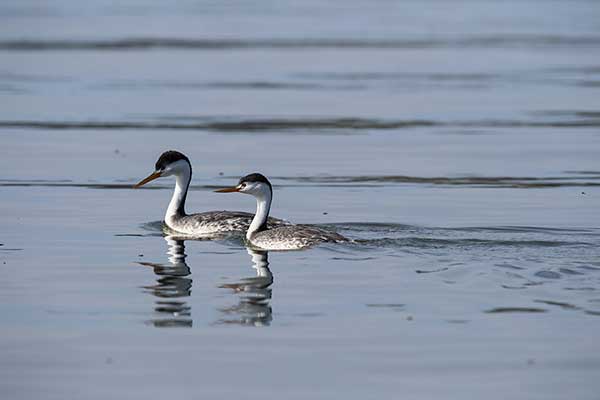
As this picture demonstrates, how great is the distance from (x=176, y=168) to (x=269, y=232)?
289 cm

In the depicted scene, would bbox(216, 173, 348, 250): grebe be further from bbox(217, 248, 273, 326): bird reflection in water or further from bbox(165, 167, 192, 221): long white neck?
bbox(165, 167, 192, 221): long white neck

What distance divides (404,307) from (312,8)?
219 feet

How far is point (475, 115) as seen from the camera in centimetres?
2973

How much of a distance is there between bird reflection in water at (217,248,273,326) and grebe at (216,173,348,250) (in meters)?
0.65

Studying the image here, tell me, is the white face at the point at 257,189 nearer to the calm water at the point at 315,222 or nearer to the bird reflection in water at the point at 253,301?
the calm water at the point at 315,222

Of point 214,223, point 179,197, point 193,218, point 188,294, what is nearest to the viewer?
point 188,294

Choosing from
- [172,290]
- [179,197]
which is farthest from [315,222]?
[172,290]

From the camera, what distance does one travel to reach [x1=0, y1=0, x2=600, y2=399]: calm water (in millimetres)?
10555

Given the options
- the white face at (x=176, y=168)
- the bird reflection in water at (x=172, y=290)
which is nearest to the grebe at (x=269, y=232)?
the bird reflection in water at (x=172, y=290)

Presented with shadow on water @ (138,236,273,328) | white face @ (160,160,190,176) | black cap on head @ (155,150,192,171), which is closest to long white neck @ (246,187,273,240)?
shadow on water @ (138,236,273,328)

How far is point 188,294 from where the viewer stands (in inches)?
522

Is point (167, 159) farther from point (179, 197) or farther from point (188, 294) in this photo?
point (188, 294)

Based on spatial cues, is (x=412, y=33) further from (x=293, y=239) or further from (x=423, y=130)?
(x=293, y=239)

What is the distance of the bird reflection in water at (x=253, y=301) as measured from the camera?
1208 cm
